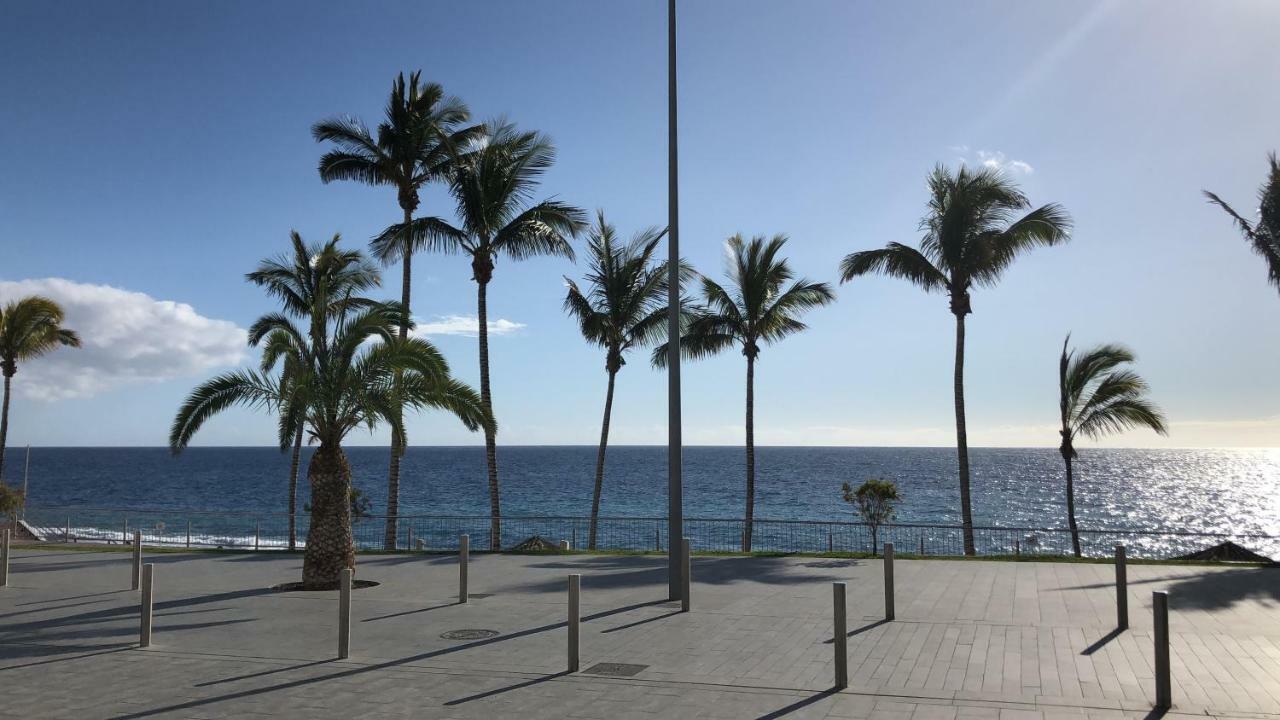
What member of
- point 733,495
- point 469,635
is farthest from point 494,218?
point 733,495

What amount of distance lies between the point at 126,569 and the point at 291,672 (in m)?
11.6

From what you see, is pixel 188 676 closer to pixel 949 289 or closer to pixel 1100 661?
pixel 1100 661

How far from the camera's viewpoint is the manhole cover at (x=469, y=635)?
10.5 meters

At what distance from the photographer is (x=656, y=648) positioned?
9750 mm

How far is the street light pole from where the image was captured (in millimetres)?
12984

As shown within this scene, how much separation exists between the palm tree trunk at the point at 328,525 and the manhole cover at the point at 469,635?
512 cm

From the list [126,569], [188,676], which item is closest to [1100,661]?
[188,676]

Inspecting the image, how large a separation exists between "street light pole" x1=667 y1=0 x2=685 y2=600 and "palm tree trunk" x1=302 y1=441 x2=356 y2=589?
6000mm

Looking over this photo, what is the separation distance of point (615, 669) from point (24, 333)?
29.6 m

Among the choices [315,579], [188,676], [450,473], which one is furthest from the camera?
[450,473]

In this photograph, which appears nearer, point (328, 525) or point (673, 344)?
point (673, 344)

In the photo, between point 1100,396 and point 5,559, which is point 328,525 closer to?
point 5,559

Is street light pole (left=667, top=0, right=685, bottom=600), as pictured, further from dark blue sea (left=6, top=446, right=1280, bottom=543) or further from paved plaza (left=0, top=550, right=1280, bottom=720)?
dark blue sea (left=6, top=446, right=1280, bottom=543)

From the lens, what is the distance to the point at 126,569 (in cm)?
1795
